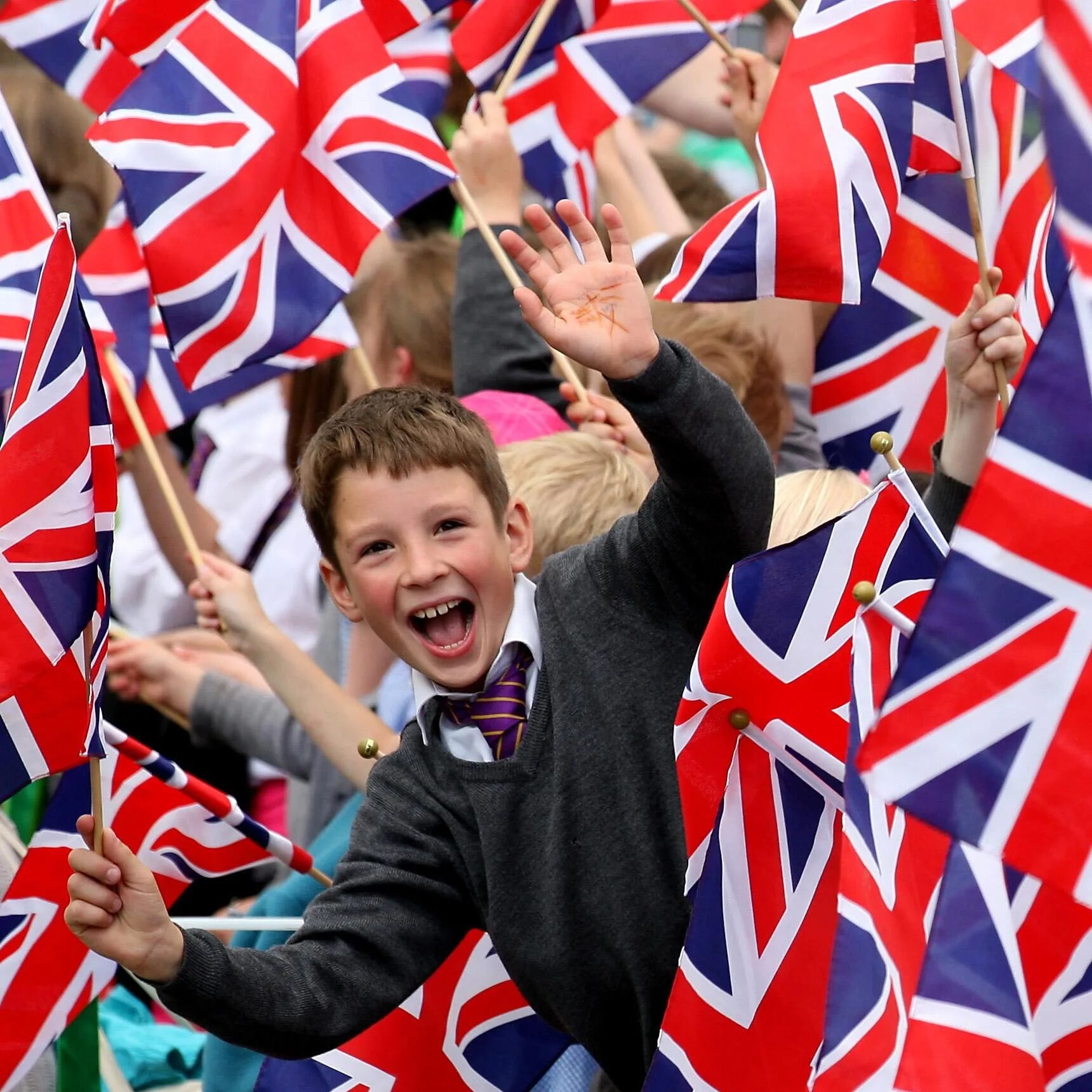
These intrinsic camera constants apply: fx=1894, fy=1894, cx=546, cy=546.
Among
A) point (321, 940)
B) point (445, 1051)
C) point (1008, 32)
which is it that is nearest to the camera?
point (321, 940)

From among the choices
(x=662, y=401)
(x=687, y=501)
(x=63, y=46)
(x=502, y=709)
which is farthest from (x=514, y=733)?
(x=63, y=46)

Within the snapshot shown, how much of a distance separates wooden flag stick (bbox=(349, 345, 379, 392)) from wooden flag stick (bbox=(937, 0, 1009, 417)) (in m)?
1.38

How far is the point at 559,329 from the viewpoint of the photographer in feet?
7.53

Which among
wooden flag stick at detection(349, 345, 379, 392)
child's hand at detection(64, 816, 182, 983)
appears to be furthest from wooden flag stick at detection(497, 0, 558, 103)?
child's hand at detection(64, 816, 182, 983)

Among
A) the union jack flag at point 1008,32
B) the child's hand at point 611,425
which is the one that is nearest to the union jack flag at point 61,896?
the child's hand at point 611,425

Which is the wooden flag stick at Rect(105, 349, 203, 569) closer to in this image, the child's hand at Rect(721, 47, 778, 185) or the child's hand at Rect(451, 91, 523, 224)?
the child's hand at Rect(451, 91, 523, 224)

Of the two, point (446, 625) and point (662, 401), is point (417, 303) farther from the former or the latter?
point (662, 401)

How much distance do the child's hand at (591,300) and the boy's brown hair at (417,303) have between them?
62.2 inches

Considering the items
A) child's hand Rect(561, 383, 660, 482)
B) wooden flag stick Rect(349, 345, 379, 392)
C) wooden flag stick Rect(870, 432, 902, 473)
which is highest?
wooden flag stick Rect(349, 345, 379, 392)

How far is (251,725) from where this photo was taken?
3.83m

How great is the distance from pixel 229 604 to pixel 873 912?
66.1 inches

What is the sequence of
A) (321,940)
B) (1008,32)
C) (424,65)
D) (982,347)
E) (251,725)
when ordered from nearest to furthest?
1. (321,940)
2. (982,347)
3. (1008,32)
4. (251,725)
5. (424,65)

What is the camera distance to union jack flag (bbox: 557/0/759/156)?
3.96 m

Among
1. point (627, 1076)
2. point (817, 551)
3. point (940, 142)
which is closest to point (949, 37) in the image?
point (940, 142)
